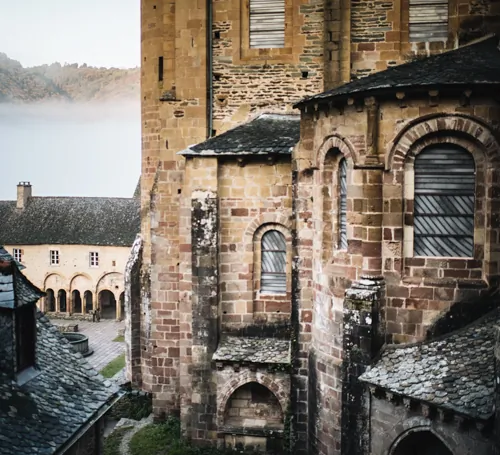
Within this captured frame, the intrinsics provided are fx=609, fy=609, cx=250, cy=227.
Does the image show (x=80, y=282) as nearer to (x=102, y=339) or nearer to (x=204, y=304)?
(x=102, y=339)

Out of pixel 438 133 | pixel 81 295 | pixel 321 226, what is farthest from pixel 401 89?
pixel 81 295

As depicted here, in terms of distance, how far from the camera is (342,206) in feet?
39.4

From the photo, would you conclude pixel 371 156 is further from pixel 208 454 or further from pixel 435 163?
pixel 208 454

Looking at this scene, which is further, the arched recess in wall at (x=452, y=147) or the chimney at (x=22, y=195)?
the chimney at (x=22, y=195)

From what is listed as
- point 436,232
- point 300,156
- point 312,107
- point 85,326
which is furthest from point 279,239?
point 85,326

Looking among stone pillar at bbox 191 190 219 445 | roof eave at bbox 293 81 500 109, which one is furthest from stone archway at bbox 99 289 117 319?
roof eave at bbox 293 81 500 109

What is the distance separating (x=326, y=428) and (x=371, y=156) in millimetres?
5416

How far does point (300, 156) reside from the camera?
42.5 ft

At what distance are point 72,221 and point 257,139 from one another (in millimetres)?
29659

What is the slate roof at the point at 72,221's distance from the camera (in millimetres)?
40594

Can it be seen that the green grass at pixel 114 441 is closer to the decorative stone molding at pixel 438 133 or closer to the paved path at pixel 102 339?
the decorative stone molding at pixel 438 133

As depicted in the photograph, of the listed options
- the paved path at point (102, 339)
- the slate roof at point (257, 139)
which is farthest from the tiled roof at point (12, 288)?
the paved path at point (102, 339)

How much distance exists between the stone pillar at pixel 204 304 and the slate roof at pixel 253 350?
323mm

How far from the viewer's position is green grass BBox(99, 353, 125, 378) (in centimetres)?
2609
